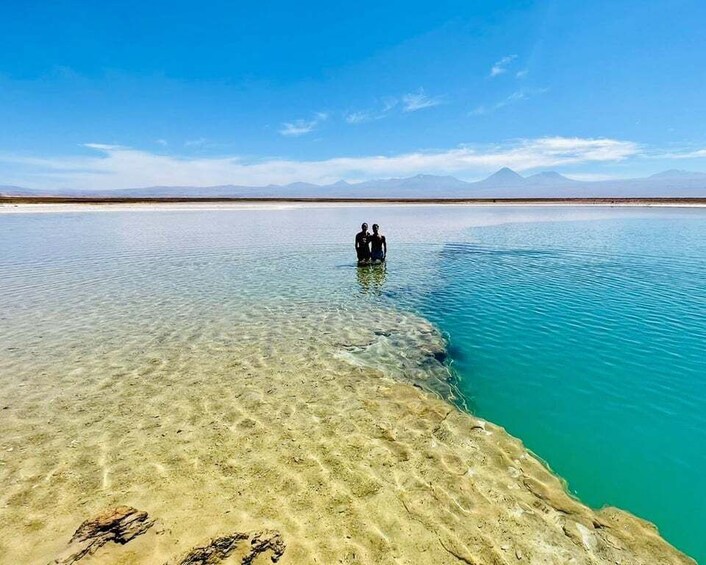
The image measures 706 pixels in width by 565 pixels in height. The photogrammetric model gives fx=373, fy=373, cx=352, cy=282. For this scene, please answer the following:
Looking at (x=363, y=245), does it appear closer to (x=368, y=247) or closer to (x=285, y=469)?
(x=368, y=247)

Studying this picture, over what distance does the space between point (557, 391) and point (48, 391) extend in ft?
36.2

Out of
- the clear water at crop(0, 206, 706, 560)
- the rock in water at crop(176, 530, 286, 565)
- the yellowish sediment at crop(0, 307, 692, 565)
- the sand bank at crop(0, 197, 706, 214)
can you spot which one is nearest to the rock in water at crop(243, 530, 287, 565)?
the rock in water at crop(176, 530, 286, 565)

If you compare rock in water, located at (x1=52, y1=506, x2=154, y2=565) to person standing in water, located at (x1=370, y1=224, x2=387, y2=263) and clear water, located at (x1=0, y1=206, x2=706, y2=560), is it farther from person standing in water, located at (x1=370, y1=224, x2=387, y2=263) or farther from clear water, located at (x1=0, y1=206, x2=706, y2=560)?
person standing in water, located at (x1=370, y1=224, x2=387, y2=263)

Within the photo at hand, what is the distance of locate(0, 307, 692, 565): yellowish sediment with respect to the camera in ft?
14.6

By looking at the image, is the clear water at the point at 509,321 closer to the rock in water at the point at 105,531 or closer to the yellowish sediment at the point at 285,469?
the yellowish sediment at the point at 285,469

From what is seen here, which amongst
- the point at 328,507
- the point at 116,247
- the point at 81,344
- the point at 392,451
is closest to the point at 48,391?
the point at 81,344

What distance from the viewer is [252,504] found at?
16.1ft

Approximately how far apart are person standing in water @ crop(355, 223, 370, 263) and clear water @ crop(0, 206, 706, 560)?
97 cm

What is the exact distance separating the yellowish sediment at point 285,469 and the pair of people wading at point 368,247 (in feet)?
43.2

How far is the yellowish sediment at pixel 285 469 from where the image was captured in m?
4.45

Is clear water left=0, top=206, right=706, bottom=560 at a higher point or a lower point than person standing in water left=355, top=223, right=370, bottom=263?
lower

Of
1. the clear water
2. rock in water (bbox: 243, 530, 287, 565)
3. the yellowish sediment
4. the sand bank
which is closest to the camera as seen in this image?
rock in water (bbox: 243, 530, 287, 565)

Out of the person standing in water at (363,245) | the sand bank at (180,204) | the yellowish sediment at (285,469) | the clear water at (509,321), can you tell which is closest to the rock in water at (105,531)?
the yellowish sediment at (285,469)

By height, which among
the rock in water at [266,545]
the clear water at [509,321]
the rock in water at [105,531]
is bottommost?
the clear water at [509,321]
